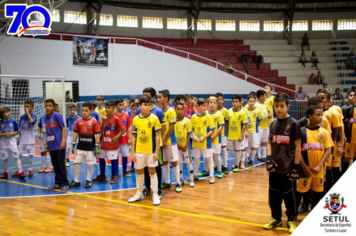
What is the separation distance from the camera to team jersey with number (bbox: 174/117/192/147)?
591 cm

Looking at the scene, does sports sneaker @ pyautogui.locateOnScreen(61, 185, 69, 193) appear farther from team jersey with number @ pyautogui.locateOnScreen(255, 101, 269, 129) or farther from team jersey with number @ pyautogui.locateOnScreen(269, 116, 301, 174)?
team jersey with number @ pyautogui.locateOnScreen(255, 101, 269, 129)

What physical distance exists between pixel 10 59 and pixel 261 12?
17.0 metres

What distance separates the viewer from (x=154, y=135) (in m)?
4.88

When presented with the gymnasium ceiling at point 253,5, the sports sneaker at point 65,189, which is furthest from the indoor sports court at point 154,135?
the gymnasium ceiling at point 253,5

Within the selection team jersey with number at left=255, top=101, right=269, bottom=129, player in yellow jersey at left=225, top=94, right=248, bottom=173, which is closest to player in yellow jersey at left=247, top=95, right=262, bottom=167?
team jersey with number at left=255, top=101, right=269, bottom=129

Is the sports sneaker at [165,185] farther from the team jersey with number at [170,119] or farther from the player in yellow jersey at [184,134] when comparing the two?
the team jersey with number at [170,119]

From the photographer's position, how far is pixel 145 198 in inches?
205

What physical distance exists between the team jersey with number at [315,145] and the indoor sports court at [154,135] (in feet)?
0.09

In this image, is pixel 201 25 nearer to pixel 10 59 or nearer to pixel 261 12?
pixel 261 12

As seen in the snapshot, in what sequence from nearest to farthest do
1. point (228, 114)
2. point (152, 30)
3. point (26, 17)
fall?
point (228, 114), point (26, 17), point (152, 30)

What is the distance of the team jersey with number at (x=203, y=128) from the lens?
601cm

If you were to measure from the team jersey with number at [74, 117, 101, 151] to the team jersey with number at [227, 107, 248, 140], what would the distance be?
311cm

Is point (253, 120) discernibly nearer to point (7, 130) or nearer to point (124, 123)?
point (124, 123)

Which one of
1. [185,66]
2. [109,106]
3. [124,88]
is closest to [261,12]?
[185,66]
